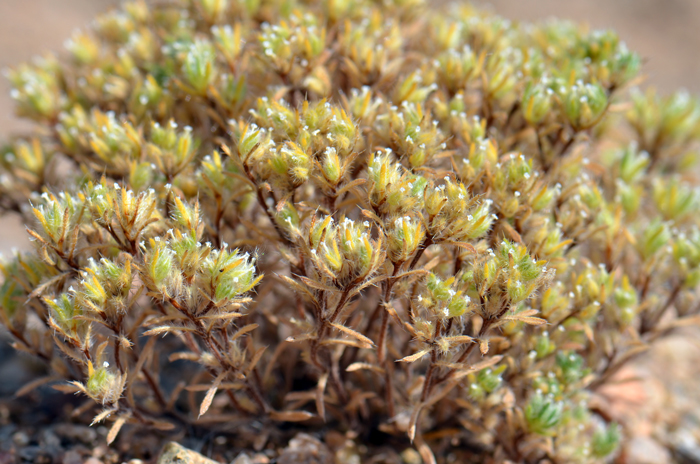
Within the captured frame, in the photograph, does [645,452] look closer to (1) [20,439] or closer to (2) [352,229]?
(2) [352,229]

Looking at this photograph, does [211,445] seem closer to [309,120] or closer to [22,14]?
[309,120]

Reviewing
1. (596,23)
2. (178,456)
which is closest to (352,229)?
(178,456)

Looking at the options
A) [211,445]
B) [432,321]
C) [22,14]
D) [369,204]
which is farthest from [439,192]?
[22,14]

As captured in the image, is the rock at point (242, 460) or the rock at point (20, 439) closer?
the rock at point (242, 460)

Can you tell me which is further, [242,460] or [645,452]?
[645,452]

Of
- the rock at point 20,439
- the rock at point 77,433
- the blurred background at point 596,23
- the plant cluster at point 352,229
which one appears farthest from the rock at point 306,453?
the blurred background at point 596,23

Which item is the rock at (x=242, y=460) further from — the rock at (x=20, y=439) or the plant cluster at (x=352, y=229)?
the rock at (x=20, y=439)
